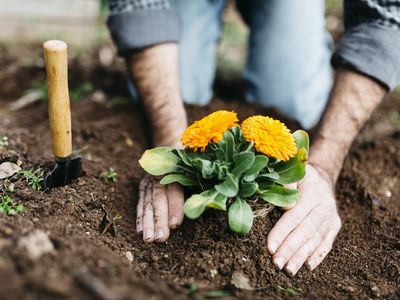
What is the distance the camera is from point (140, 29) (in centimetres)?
270

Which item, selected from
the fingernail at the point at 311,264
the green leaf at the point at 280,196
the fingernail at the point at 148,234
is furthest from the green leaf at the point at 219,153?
the fingernail at the point at 311,264

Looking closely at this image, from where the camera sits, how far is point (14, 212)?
1808 millimetres

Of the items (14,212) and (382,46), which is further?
(382,46)

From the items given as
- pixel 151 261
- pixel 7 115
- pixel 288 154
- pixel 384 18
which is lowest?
pixel 7 115

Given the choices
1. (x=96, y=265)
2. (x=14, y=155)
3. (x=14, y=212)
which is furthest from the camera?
(x=14, y=155)

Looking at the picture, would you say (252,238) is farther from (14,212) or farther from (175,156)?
(14,212)

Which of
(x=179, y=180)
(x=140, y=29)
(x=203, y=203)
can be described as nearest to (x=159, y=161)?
(x=179, y=180)

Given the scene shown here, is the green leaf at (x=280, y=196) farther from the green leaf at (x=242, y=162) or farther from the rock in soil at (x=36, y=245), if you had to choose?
the rock in soil at (x=36, y=245)

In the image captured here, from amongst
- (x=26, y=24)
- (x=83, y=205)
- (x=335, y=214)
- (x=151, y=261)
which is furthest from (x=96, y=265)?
(x=26, y=24)

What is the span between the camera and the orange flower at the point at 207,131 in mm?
1817

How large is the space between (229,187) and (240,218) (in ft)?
0.40

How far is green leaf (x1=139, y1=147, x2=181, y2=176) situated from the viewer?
200 centimetres

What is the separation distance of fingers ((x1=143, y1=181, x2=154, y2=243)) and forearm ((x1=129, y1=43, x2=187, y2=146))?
438 mm

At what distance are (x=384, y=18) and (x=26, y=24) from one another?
3138mm
